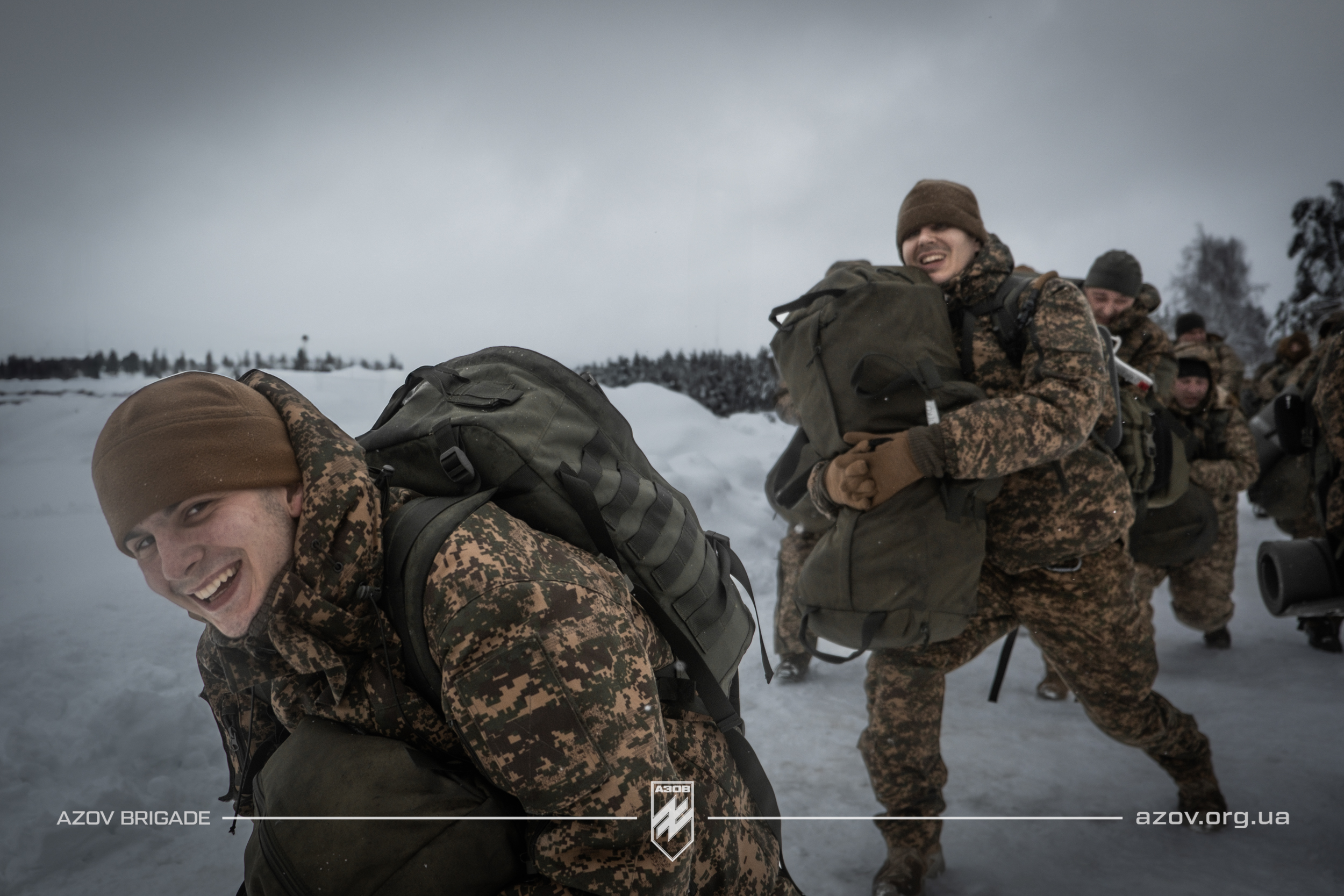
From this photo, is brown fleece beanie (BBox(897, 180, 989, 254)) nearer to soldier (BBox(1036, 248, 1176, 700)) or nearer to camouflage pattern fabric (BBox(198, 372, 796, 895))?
camouflage pattern fabric (BBox(198, 372, 796, 895))

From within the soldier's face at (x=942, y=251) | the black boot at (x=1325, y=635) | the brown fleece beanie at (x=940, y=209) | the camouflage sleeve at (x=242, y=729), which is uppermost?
the brown fleece beanie at (x=940, y=209)

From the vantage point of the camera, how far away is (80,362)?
1.81 m

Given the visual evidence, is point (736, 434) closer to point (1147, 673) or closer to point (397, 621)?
point (1147, 673)

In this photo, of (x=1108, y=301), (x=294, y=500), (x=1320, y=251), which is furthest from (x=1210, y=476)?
(x=294, y=500)

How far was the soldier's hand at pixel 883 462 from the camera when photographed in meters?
2.15

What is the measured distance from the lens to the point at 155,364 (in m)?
1.94

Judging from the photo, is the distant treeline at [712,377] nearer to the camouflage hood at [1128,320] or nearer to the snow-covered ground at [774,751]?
the snow-covered ground at [774,751]

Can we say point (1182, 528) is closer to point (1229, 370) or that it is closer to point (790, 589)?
point (790, 589)

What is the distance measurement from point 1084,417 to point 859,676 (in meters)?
2.58

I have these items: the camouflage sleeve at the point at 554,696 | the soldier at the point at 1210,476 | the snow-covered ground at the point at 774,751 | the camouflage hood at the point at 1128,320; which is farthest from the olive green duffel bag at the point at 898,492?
the soldier at the point at 1210,476

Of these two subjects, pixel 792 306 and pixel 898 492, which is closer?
pixel 898 492

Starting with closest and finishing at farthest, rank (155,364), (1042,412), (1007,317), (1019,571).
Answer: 1. (155,364)
2. (1042,412)
3. (1007,317)
4. (1019,571)

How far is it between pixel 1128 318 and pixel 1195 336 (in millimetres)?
2548

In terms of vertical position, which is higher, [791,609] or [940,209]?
[940,209]
